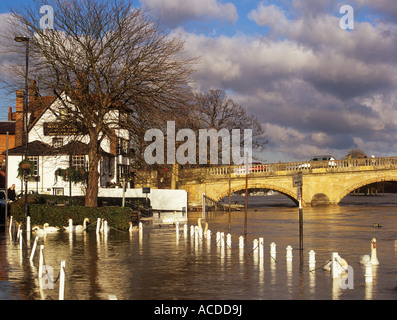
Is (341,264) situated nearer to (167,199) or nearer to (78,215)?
(78,215)

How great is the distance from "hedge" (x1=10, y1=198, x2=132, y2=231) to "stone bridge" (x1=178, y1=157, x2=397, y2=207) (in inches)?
1448

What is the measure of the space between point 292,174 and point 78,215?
41.9m

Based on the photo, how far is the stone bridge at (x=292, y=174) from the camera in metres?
73.3

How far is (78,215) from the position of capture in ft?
119

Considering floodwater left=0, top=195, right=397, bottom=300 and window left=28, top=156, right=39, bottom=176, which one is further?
window left=28, top=156, right=39, bottom=176

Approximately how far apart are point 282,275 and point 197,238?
471 inches

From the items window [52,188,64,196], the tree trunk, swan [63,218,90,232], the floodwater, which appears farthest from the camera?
window [52,188,64,196]

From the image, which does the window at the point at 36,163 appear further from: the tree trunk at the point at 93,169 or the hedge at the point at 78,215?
the hedge at the point at 78,215

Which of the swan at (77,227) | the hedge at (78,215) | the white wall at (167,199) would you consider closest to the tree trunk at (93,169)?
the hedge at (78,215)

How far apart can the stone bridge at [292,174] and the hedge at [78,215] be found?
3678cm

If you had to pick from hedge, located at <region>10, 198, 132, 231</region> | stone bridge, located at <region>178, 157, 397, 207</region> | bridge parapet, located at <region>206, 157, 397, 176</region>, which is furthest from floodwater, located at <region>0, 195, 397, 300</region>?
stone bridge, located at <region>178, 157, 397, 207</region>

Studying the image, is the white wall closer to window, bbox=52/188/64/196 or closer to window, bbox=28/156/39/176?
window, bbox=52/188/64/196

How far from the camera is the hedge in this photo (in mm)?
35875

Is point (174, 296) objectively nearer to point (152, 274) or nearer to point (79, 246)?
point (152, 274)
